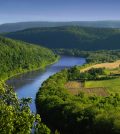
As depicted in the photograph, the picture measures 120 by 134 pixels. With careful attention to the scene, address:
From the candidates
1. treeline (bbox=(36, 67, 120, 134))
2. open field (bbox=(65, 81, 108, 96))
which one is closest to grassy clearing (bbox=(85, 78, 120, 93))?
open field (bbox=(65, 81, 108, 96))

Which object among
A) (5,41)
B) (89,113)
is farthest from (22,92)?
(5,41)

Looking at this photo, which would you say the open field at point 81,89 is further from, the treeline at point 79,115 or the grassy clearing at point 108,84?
the treeline at point 79,115

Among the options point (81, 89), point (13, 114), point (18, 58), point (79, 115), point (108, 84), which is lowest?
point (18, 58)

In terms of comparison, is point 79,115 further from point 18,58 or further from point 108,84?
point 18,58

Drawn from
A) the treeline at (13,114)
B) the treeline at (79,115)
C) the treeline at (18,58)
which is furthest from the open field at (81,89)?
the treeline at (13,114)

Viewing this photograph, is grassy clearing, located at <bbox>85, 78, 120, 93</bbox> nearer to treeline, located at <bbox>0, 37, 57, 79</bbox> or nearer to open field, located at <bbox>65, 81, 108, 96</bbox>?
open field, located at <bbox>65, 81, 108, 96</bbox>

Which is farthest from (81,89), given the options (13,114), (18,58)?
(13,114)
